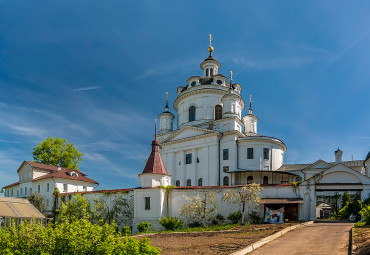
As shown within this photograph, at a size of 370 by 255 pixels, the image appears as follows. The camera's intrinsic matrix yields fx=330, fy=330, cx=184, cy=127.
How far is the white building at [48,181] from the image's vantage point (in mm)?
43000

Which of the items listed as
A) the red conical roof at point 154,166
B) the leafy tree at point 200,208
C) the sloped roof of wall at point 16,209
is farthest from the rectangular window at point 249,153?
the sloped roof of wall at point 16,209

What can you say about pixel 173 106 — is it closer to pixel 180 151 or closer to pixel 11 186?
pixel 180 151

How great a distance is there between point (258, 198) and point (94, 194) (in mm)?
17229

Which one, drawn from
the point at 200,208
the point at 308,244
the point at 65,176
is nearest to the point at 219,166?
the point at 200,208

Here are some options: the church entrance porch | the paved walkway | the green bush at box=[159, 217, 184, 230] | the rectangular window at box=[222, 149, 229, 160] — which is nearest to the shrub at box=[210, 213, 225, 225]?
the green bush at box=[159, 217, 184, 230]

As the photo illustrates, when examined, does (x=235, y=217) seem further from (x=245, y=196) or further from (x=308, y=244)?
(x=308, y=244)

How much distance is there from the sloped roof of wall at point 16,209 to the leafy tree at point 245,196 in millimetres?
14997

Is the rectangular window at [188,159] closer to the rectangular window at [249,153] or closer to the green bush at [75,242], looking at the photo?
the rectangular window at [249,153]

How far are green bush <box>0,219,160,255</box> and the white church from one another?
1877 cm

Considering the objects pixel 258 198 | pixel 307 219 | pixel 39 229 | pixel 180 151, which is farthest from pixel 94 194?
pixel 39 229

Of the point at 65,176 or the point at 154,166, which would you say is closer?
the point at 154,166

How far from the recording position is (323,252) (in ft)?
42.7

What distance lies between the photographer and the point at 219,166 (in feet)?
131

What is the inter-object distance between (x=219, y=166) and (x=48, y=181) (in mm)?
22608
